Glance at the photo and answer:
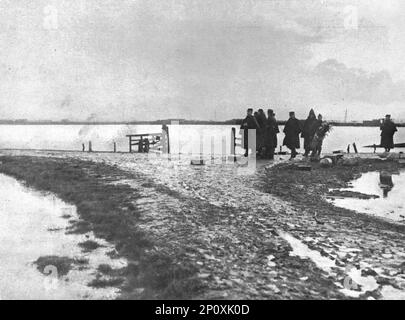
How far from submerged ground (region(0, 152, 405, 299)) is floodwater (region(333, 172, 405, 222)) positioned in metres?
0.89

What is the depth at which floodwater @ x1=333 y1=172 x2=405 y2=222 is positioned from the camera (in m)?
12.4

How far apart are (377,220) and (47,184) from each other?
12.4m

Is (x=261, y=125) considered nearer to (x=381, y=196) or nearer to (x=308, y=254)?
(x=381, y=196)

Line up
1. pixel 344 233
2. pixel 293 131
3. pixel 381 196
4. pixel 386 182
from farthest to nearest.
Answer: pixel 293 131, pixel 386 182, pixel 381 196, pixel 344 233

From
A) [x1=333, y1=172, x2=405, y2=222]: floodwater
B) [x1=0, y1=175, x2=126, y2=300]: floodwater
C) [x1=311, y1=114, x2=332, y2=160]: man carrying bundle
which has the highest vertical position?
[x1=311, y1=114, x2=332, y2=160]: man carrying bundle

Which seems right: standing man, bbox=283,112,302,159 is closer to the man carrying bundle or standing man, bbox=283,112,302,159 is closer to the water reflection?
Result: the man carrying bundle

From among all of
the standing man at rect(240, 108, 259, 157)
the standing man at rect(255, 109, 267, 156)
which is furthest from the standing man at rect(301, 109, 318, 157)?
the standing man at rect(240, 108, 259, 157)

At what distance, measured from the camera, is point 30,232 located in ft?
34.4

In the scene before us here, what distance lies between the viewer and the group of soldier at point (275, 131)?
22656mm

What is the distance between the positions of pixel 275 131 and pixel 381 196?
884cm

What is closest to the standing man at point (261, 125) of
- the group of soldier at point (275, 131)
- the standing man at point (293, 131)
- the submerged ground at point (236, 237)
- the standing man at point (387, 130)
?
the group of soldier at point (275, 131)

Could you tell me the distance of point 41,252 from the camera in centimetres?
898

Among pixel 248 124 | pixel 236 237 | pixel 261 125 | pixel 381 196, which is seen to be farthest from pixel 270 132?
pixel 236 237
